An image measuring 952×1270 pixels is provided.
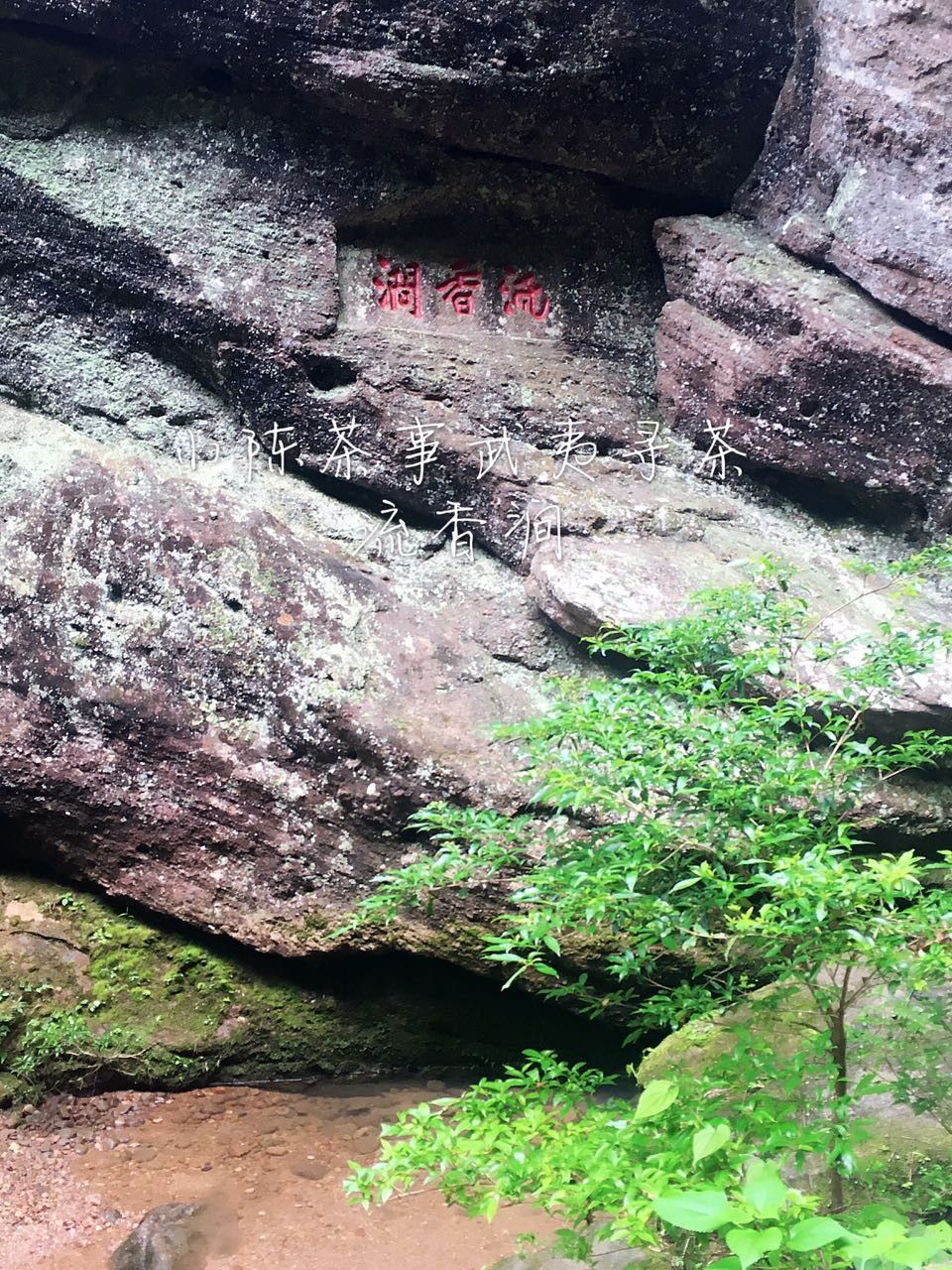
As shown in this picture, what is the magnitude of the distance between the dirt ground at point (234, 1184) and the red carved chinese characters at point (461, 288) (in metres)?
3.30

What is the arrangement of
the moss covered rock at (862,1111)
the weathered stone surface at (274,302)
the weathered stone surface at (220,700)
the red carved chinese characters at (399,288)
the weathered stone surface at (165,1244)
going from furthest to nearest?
1. the red carved chinese characters at (399,288)
2. the weathered stone surface at (274,302)
3. the weathered stone surface at (220,700)
4. the weathered stone surface at (165,1244)
5. the moss covered rock at (862,1111)

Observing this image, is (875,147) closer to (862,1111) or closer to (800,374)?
(800,374)

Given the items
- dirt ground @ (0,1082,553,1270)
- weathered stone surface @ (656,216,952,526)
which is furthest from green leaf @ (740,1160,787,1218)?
weathered stone surface @ (656,216,952,526)

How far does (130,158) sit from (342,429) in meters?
1.53

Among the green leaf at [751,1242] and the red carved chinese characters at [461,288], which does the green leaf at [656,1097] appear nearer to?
the green leaf at [751,1242]

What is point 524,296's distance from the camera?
4.58m

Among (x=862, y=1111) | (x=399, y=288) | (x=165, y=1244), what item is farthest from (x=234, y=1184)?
(x=399, y=288)

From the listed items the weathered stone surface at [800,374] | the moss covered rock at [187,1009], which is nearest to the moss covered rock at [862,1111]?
the moss covered rock at [187,1009]

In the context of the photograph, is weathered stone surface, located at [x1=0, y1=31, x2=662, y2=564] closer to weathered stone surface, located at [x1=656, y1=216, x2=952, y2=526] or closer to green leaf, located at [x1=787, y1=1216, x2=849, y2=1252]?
weathered stone surface, located at [x1=656, y1=216, x2=952, y2=526]

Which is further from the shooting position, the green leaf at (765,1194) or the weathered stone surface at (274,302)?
the weathered stone surface at (274,302)

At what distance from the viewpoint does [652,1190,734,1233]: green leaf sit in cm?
90

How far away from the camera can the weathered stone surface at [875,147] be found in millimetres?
3816

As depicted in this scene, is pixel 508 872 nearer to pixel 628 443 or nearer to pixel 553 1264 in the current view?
pixel 553 1264

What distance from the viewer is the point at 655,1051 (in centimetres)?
334
